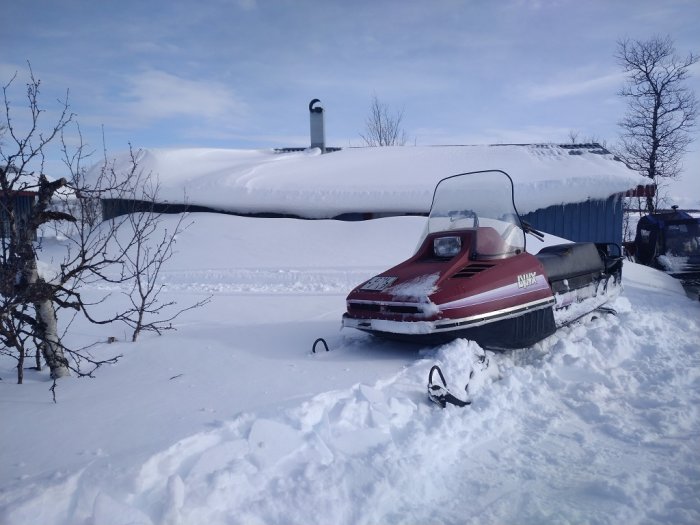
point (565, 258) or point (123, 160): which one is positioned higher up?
point (123, 160)

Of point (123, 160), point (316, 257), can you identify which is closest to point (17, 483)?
point (316, 257)

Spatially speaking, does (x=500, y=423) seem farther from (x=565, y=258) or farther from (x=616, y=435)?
(x=565, y=258)

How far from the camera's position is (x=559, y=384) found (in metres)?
3.92

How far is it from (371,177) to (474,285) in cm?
994

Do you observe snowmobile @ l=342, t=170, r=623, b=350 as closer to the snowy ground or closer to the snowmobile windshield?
the snowmobile windshield

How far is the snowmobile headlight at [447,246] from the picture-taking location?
15.0ft

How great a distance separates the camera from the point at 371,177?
1371 centimetres

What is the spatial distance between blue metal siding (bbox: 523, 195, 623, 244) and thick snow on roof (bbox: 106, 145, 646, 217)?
460 millimetres

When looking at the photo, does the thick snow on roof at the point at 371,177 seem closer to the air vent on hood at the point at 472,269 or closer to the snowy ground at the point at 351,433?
the snowy ground at the point at 351,433

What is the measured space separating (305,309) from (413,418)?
11.4 feet

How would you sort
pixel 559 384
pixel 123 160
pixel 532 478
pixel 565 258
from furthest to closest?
pixel 123 160 → pixel 565 258 → pixel 559 384 → pixel 532 478

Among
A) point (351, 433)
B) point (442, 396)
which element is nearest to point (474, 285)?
point (442, 396)

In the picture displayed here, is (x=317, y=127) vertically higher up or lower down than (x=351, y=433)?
higher up

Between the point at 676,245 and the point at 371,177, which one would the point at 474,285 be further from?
the point at 371,177
